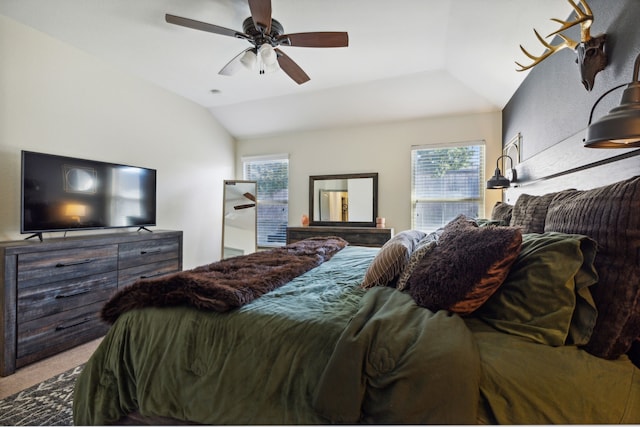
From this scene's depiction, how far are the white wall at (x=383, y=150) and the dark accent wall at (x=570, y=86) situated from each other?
2.31 ft

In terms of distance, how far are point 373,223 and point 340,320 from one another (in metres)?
3.32

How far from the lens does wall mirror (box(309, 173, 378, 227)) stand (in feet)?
14.1

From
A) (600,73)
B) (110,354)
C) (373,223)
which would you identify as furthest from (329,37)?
(373,223)

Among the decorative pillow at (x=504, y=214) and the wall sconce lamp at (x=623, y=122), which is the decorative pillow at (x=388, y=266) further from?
the decorative pillow at (x=504, y=214)

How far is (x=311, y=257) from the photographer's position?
7.05ft

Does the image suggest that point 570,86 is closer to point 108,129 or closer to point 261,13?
point 261,13

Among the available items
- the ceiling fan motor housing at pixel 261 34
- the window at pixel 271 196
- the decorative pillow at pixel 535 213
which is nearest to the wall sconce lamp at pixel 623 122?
the decorative pillow at pixel 535 213

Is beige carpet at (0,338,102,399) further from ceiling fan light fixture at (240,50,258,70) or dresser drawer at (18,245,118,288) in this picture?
ceiling fan light fixture at (240,50,258,70)

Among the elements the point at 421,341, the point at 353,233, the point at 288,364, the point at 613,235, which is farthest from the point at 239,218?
the point at 613,235

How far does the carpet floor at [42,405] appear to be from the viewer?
1.52m

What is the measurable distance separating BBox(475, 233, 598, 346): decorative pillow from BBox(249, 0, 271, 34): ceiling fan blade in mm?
2016

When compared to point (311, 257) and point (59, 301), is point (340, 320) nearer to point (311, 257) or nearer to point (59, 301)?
point (311, 257)

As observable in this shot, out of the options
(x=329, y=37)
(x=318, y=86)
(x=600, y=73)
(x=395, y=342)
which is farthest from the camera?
(x=318, y=86)

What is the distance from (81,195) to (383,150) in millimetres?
3657
